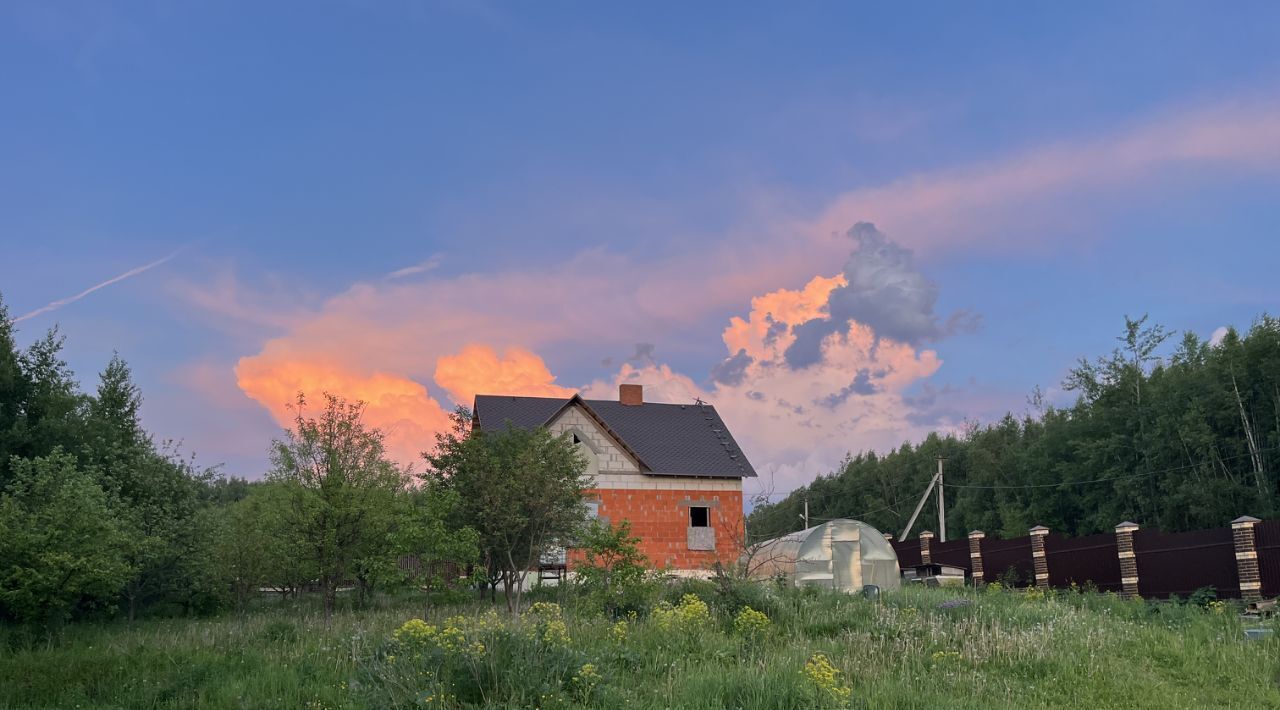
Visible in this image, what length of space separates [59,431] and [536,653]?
2662 cm

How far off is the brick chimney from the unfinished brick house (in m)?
2.76

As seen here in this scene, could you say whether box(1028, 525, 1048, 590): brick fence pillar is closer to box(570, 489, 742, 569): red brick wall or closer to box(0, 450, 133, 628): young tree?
box(570, 489, 742, 569): red brick wall

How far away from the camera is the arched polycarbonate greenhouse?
104ft

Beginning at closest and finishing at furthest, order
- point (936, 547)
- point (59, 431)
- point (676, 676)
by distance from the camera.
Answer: point (676, 676), point (59, 431), point (936, 547)

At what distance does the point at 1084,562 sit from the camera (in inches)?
1186

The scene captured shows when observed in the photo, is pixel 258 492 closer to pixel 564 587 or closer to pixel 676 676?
pixel 564 587

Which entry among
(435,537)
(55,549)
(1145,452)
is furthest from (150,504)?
(1145,452)

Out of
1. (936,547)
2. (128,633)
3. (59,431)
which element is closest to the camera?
(128,633)

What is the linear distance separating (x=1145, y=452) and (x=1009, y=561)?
1627 cm

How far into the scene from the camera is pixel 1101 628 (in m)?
16.6

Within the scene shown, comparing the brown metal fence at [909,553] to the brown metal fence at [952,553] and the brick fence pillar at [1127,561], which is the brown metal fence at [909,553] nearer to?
the brown metal fence at [952,553]

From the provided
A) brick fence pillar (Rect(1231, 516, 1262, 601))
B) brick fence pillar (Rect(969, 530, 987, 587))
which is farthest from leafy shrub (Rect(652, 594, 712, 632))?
brick fence pillar (Rect(969, 530, 987, 587))

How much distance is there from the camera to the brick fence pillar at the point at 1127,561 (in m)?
27.7

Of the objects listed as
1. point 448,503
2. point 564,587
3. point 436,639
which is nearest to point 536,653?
point 436,639
